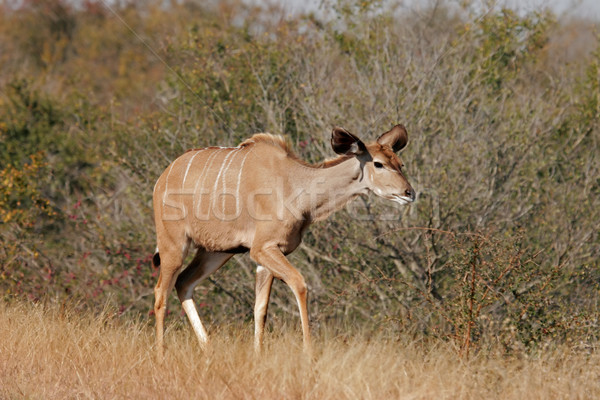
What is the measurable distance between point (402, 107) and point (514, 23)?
2437 mm

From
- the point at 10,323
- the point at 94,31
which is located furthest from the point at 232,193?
the point at 94,31

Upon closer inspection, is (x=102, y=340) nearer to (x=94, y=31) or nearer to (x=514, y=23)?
(x=514, y=23)

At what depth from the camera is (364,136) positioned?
891 cm

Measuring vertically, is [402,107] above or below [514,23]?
below

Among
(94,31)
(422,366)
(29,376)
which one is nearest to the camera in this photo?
(422,366)

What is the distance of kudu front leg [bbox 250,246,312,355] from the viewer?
5800 mm

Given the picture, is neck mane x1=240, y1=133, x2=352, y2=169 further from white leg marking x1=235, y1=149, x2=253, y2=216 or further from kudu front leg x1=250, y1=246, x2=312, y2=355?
kudu front leg x1=250, y1=246, x2=312, y2=355

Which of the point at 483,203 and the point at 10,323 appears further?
the point at 483,203

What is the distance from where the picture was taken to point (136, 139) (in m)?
10.9

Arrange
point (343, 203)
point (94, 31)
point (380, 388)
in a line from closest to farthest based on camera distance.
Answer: point (380, 388), point (343, 203), point (94, 31)

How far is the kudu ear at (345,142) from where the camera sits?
19.7 ft

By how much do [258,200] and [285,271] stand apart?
0.62 metres

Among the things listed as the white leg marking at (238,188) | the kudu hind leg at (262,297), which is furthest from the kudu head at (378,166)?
the kudu hind leg at (262,297)

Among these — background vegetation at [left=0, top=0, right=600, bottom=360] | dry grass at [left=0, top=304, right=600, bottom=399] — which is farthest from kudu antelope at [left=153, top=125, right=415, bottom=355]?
background vegetation at [left=0, top=0, right=600, bottom=360]
